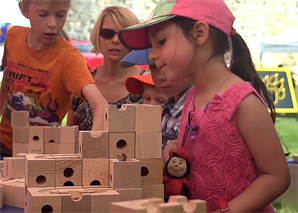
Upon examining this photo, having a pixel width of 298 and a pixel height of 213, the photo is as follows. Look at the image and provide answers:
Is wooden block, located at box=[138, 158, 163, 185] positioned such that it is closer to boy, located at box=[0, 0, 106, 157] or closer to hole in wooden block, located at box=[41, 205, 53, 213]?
hole in wooden block, located at box=[41, 205, 53, 213]

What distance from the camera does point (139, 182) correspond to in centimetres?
113

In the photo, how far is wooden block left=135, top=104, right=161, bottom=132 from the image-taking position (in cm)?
120

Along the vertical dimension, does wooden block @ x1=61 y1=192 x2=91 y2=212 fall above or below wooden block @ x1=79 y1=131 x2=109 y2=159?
below

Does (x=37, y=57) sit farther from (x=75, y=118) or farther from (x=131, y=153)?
(x=131, y=153)

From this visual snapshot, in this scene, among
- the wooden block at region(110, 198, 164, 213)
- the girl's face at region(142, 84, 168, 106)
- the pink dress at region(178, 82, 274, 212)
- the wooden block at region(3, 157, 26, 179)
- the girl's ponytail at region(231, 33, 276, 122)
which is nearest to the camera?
the wooden block at region(110, 198, 164, 213)

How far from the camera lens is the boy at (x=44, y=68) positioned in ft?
6.77

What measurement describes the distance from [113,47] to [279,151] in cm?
141

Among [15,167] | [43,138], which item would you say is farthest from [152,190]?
[43,138]

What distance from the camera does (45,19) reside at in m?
2.08

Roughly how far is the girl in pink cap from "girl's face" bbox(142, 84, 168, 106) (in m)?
0.61

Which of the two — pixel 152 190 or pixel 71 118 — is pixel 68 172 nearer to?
pixel 152 190

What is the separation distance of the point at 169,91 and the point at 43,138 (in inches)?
17.4

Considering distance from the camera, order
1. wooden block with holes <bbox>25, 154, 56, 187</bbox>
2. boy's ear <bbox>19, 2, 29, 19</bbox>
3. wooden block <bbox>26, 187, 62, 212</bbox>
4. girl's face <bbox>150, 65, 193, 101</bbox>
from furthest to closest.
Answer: boy's ear <bbox>19, 2, 29, 19</bbox> → girl's face <bbox>150, 65, 193, 101</bbox> → wooden block with holes <bbox>25, 154, 56, 187</bbox> → wooden block <bbox>26, 187, 62, 212</bbox>

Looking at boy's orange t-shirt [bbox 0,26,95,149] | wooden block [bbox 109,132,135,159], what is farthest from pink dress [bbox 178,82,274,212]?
boy's orange t-shirt [bbox 0,26,95,149]
